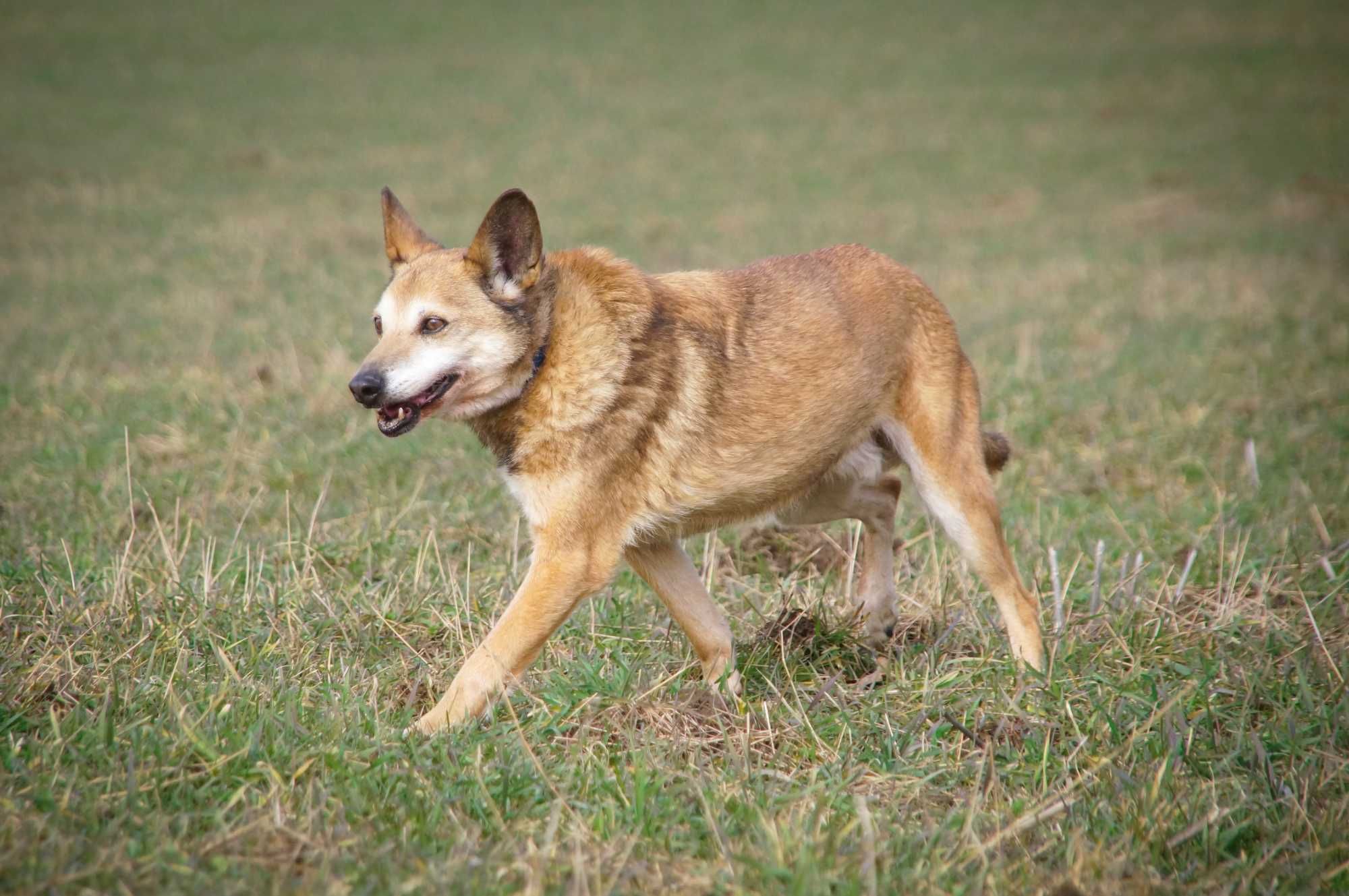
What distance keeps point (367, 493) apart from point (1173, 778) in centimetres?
423

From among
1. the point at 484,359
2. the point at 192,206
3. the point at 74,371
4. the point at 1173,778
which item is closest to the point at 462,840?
the point at 484,359

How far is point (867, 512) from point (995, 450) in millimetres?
624

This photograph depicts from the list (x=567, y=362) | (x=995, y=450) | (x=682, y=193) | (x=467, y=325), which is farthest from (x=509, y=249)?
(x=682, y=193)

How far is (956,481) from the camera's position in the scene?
5043 mm

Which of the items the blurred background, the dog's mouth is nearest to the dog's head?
the dog's mouth

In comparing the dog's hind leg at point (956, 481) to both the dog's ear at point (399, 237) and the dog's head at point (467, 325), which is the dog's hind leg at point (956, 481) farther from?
the dog's ear at point (399, 237)

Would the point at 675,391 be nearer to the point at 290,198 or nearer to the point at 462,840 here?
the point at 462,840

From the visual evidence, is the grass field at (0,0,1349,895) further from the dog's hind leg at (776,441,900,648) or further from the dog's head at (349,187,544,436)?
the dog's head at (349,187,544,436)

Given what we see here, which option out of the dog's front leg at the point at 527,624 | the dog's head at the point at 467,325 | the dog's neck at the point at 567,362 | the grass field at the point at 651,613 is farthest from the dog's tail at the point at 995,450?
the dog's head at the point at 467,325

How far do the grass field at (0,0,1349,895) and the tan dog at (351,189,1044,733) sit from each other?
0.27 meters

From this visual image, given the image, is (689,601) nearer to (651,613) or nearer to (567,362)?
(651,613)

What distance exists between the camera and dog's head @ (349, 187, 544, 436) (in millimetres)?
4332

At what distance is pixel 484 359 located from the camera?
172 inches

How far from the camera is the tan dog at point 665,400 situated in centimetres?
435
